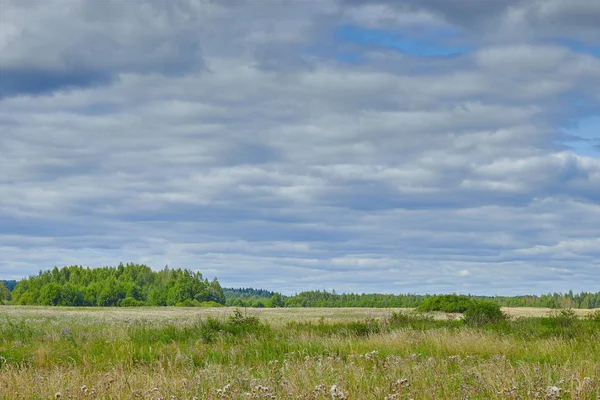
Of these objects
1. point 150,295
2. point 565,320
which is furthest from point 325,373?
point 150,295

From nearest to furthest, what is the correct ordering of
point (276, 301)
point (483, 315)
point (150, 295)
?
point (483, 315) < point (150, 295) < point (276, 301)

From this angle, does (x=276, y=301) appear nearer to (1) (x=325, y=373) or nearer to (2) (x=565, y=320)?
(2) (x=565, y=320)

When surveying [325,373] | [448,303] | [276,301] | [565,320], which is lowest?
[276,301]

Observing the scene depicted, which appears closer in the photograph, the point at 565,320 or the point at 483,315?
the point at 565,320

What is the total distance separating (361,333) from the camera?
23609mm

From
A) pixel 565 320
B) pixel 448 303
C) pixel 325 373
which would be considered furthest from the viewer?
pixel 448 303

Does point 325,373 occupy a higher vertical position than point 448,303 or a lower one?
lower

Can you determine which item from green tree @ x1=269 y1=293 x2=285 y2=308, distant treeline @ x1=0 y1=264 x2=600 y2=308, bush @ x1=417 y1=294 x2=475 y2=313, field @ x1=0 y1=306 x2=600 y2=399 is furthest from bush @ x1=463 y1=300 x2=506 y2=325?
green tree @ x1=269 y1=293 x2=285 y2=308

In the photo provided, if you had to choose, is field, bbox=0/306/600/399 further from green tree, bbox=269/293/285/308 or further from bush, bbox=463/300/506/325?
green tree, bbox=269/293/285/308

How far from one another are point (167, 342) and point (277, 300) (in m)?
169

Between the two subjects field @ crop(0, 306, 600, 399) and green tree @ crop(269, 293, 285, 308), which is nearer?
field @ crop(0, 306, 600, 399)

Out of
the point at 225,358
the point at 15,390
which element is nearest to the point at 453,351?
the point at 225,358

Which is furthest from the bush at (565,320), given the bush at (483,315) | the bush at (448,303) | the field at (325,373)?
the bush at (448,303)

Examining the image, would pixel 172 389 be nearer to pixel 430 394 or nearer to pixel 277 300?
pixel 430 394
